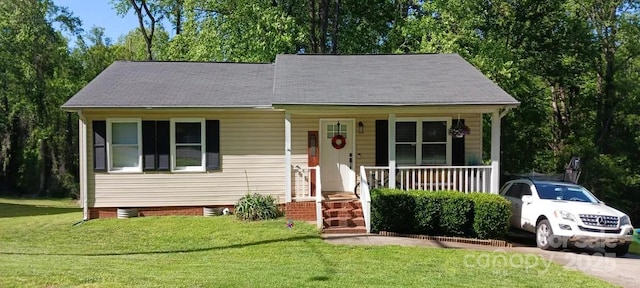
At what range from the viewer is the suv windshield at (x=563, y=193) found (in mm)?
9930

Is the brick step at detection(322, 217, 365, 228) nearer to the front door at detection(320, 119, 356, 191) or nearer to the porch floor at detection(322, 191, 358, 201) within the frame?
the porch floor at detection(322, 191, 358, 201)

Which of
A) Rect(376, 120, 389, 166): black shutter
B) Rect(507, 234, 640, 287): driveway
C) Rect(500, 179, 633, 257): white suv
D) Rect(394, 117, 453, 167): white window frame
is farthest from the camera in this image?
Rect(376, 120, 389, 166): black shutter

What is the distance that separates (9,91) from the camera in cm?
2705

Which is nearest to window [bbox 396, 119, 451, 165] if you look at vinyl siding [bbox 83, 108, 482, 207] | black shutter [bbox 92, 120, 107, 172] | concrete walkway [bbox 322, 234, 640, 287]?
vinyl siding [bbox 83, 108, 482, 207]

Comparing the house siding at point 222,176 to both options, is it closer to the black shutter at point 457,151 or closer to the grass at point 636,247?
the black shutter at point 457,151

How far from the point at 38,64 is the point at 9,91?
2.30 meters

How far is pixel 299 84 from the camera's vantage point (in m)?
11.9

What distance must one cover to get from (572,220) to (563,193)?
50.1 inches

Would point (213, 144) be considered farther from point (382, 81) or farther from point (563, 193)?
point (563, 193)

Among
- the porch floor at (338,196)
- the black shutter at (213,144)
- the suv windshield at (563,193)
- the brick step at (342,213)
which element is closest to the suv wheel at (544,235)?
the suv windshield at (563,193)

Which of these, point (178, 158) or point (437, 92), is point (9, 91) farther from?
point (437, 92)

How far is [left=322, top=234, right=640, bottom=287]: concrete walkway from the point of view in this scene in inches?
288

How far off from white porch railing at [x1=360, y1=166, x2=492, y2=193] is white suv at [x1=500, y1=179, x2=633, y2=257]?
43.3 inches

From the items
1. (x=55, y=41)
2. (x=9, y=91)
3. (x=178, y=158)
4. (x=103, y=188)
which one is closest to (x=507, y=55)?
(x=178, y=158)
